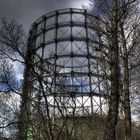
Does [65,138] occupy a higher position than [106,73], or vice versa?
[106,73]

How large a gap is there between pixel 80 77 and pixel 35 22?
660 cm

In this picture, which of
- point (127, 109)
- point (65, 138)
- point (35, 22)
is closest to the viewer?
point (65, 138)

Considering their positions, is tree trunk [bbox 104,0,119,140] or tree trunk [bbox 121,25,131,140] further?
tree trunk [bbox 121,25,131,140]

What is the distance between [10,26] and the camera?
6980 mm

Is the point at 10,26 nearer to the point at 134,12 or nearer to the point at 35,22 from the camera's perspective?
the point at 134,12

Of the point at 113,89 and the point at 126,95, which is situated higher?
the point at 126,95

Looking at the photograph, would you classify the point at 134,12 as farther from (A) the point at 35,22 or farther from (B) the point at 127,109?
(A) the point at 35,22

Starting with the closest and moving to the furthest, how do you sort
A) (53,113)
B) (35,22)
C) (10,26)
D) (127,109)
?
(10,26), (127,109), (53,113), (35,22)

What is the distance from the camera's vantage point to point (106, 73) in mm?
8367

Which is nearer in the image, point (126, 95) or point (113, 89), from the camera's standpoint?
point (113, 89)

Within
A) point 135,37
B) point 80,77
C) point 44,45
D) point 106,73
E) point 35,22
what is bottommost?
point 106,73

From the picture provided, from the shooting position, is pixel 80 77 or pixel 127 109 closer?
pixel 127 109

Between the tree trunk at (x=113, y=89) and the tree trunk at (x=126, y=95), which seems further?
the tree trunk at (x=126, y=95)

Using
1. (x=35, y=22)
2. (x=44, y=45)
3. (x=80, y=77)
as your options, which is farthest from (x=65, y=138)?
(x=35, y=22)
